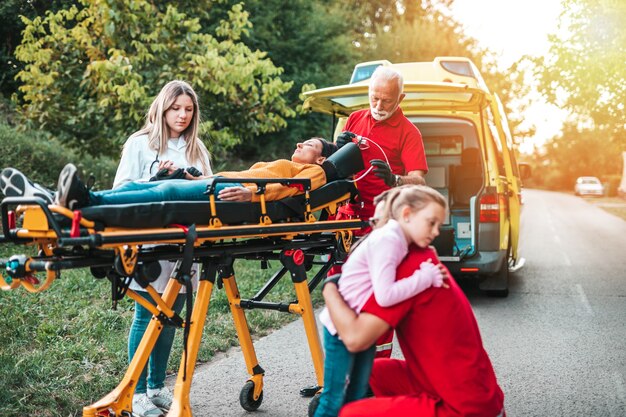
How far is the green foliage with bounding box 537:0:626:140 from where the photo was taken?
15.4 metres

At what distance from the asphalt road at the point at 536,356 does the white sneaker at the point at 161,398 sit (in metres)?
0.20

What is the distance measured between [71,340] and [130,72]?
558 centimetres

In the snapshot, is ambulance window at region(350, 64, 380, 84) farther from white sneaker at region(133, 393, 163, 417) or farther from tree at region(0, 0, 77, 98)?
tree at region(0, 0, 77, 98)

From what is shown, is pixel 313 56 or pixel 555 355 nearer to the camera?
pixel 555 355

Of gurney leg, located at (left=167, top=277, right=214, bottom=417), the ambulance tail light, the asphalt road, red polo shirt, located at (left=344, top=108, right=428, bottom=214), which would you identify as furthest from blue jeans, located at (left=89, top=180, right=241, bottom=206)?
the ambulance tail light

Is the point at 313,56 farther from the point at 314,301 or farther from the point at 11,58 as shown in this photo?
the point at 314,301

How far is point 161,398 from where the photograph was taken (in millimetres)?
4637

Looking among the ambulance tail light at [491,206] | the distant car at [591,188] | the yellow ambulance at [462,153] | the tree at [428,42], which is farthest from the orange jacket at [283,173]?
the distant car at [591,188]

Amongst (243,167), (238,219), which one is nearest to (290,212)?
(238,219)

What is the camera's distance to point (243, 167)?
19469mm

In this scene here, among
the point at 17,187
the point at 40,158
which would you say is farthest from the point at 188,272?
the point at 40,158

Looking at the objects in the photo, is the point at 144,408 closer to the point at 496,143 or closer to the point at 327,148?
the point at 327,148

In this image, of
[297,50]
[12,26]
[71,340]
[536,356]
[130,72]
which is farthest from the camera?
[297,50]

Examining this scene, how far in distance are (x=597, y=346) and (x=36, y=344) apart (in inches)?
194
